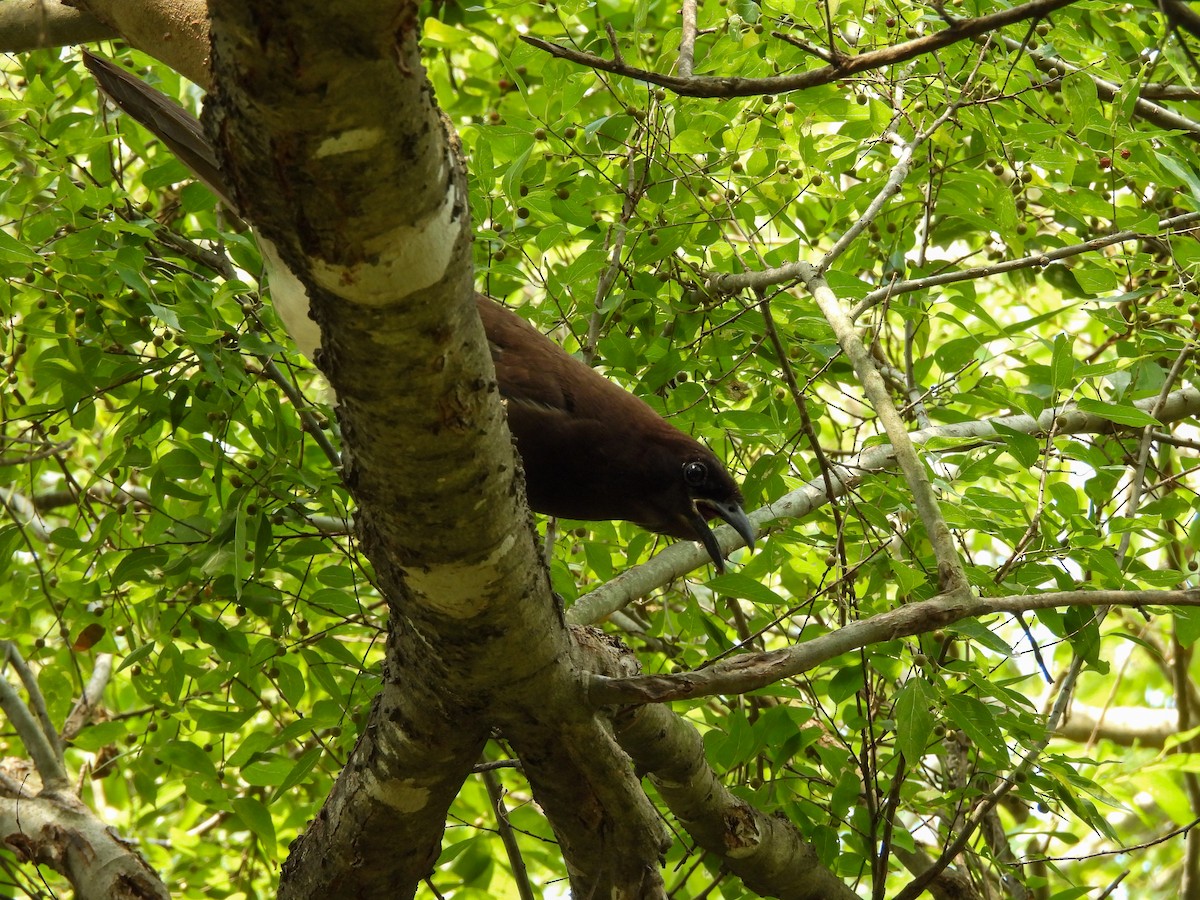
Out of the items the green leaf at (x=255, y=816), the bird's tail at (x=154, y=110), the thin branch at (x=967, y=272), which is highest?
the thin branch at (x=967, y=272)

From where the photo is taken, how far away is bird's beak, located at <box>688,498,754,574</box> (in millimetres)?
3514

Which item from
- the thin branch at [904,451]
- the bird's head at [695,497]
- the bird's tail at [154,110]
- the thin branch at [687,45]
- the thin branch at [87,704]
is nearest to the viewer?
the thin branch at [904,451]

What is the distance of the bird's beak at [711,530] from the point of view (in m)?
3.51

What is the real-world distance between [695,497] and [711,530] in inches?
5.3

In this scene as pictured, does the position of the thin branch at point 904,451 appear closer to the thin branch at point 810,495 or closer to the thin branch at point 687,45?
the thin branch at point 810,495

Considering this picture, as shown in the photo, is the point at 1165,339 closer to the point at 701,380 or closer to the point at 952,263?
the point at 952,263

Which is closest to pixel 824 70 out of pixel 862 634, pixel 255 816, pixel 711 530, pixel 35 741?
pixel 862 634

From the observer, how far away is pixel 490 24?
4684mm

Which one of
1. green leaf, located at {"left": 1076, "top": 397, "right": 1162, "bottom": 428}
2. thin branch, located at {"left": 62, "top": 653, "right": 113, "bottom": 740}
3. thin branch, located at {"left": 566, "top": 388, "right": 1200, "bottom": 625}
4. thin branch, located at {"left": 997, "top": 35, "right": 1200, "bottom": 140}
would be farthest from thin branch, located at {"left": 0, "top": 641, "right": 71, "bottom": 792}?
thin branch, located at {"left": 997, "top": 35, "right": 1200, "bottom": 140}

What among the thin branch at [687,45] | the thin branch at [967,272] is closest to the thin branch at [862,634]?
the thin branch at [967,272]

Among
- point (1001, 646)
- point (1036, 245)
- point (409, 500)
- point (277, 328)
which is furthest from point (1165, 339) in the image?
point (277, 328)

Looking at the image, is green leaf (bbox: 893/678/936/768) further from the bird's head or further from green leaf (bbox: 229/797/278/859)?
green leaf (bbox: 229/797/278/859)

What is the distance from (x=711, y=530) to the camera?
147 inches

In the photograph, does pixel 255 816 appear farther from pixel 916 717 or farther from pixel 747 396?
pixel 747 396
